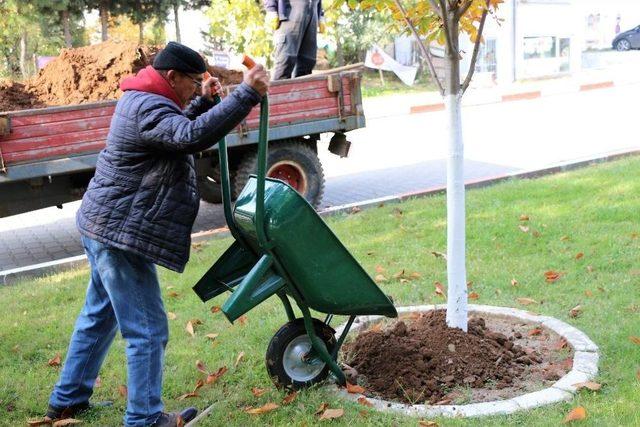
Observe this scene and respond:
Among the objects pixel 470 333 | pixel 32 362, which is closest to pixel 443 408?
pixel 470 333

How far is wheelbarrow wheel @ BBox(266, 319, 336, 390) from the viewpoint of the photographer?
12.3 feet

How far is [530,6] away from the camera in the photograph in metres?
25.3

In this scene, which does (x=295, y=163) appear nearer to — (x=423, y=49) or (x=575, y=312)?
(x=575, y=312)

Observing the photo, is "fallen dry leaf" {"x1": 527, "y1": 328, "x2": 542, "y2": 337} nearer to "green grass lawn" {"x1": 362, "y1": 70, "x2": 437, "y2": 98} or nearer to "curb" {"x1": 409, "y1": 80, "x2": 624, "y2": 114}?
"curb" {"x1": 409, "y1": 80, "x2": 624, "y2": 114}

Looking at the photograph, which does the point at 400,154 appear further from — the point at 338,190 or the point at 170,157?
the point at 170,157

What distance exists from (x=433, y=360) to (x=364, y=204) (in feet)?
13.8

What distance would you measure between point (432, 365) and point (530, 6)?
2352cm

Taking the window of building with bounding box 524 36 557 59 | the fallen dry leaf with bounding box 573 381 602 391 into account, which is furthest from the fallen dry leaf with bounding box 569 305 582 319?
the window of building with bounding box 524 36 557 59

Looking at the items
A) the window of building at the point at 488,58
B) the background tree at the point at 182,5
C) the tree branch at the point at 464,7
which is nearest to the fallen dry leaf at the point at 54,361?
the tree branch at the point at 464,7

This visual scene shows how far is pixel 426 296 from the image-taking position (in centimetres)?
524

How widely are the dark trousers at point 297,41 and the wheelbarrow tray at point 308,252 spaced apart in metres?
5.09

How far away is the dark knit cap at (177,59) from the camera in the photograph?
3.25 meters

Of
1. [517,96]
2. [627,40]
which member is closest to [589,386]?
[517,96]

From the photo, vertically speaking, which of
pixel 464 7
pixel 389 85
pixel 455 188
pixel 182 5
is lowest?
pixel 389 85
